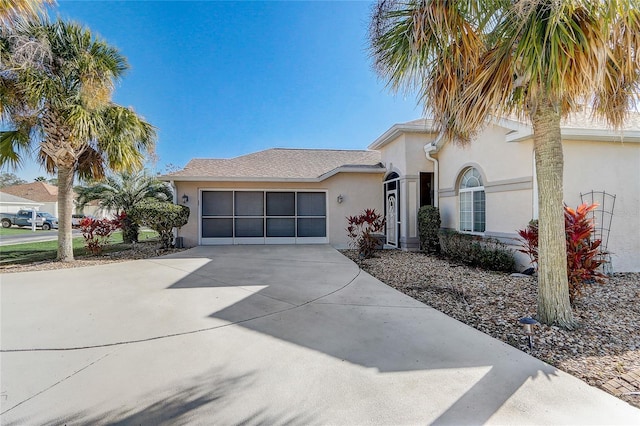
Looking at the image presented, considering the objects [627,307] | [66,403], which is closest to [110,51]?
[66,403]

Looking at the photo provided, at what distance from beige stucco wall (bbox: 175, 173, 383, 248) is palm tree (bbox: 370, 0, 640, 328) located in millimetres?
8276

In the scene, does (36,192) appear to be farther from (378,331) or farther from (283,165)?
(378,331)

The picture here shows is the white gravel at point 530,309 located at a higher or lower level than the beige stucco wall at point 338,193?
lower

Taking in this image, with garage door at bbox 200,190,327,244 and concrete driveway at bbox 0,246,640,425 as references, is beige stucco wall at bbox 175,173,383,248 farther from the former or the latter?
concrete driveway at bbox 0,246,640,425

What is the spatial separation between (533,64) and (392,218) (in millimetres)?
9462

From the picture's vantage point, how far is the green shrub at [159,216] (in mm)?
11117

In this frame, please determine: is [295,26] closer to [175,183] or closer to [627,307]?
[175,183]

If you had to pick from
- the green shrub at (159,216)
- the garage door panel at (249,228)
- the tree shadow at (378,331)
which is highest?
the green shrub at (159,216)

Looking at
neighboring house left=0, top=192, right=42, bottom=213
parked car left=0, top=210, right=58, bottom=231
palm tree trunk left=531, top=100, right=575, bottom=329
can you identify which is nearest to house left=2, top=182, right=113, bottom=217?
neighboring house left=0, top=192, right=42, bottom=213

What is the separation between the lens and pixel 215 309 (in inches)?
195

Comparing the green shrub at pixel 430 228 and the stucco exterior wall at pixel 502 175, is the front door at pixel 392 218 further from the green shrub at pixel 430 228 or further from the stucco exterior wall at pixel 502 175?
the stucco exterior wall at pixel 502 175

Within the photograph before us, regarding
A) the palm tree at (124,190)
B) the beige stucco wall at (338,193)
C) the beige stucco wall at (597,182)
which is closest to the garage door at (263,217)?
the beige stucco wall at (338,193)

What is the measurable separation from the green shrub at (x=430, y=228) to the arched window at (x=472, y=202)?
91 centimetres

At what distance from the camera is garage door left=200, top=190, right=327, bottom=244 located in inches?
Result: 533
